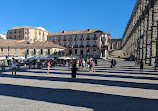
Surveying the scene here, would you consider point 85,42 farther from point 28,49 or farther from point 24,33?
point 24,33

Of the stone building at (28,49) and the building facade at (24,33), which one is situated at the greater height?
the building facade at (24,33)

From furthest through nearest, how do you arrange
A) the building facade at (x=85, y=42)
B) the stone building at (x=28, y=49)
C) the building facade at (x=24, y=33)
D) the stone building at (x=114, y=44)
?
1. the stone building at (x=114, y=44)
2. the building facade at (x=24, y=33)
3. the building facade at (x=85, y=42)
4. the stone building at (x=28, y=49)

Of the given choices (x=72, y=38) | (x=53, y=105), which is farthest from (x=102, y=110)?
(x=72, y=38)

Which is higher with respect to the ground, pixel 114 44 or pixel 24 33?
pixel 24 33

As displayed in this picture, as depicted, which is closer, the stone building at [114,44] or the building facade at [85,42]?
the building facade at [85,42]

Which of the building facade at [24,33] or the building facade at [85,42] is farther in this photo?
the building facade at [24,33]

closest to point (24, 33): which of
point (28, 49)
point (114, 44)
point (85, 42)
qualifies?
point (85, 42)

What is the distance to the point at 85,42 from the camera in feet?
195

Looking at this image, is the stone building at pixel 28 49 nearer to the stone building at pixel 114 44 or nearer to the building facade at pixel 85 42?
the building facade at pixel 85 42

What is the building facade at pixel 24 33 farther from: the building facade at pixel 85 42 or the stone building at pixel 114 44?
the stone building at pixel 114 44

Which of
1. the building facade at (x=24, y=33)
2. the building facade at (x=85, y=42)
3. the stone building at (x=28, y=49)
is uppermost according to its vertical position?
the building facade at (x=24, y=33)

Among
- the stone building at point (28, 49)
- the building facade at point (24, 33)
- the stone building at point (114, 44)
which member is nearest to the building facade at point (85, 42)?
the building facade at point (24, 33)

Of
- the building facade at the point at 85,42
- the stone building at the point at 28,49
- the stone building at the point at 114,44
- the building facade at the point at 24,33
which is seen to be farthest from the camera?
the stone building at the point at 114,44

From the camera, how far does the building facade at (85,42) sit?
57553 mm
